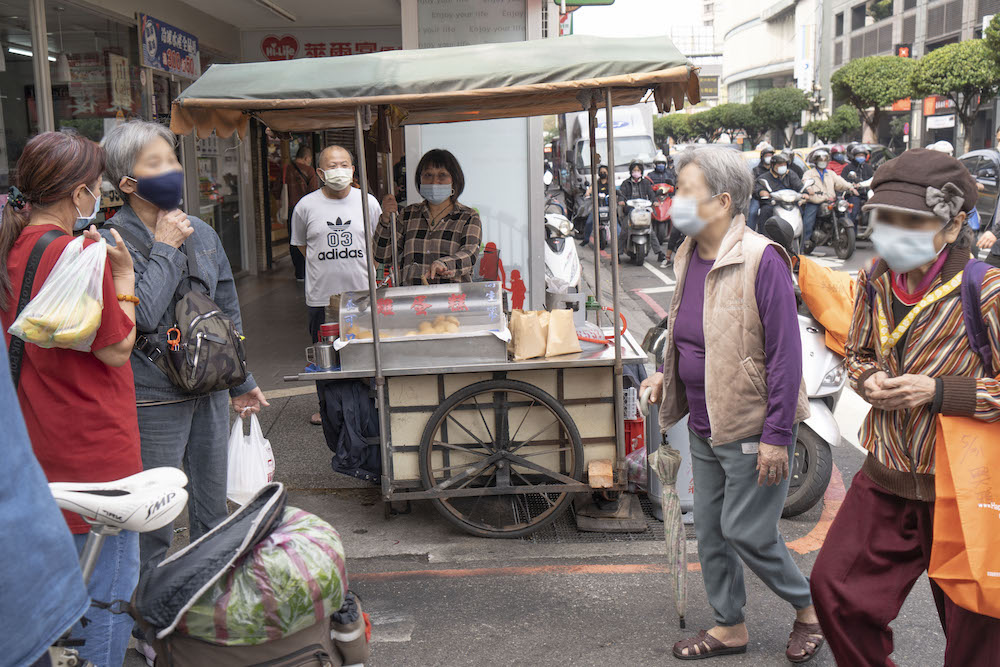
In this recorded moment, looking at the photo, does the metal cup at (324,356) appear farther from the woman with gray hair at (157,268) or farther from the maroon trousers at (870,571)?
the maroon trousers at (870,571)

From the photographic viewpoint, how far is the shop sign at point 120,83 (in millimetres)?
9125

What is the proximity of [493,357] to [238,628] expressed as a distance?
8.26 ft

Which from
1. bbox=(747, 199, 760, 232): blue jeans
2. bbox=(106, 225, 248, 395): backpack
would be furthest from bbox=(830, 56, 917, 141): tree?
bbox=(106, 225, 248, 395): backpack

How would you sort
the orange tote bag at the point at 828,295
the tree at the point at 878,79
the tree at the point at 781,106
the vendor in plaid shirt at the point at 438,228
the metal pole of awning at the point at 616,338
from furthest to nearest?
the tree at the point at 781,106, the tree at the point at 878,79, the vendor in plaid shirt at the point at 438,228, the orange tote bag at the point at 828,295, the metal pole of awning at the point at 616,338

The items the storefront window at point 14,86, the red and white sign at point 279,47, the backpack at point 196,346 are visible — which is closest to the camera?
the backpack at point 196,346

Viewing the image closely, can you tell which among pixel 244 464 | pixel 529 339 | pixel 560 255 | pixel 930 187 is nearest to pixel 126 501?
pixel 244 464

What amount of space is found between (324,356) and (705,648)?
2.15 metres

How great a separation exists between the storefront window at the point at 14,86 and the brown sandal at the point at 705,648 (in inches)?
231

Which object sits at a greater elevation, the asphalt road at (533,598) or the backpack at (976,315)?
the backpack at (976,315)

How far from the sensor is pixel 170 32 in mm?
10375

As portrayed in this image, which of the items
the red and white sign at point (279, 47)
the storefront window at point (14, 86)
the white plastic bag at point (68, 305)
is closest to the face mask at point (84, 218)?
the white plastic bag at point (68, 305)

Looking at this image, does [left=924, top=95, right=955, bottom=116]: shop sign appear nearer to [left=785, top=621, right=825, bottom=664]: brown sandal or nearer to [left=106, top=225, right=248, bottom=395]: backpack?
[left=785, top=621, right=825, bottom=664]: brown sandal

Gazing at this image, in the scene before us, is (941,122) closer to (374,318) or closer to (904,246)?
(374,318)

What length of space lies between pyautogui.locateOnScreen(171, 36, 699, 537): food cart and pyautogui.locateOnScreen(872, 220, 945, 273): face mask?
64.0 inches
